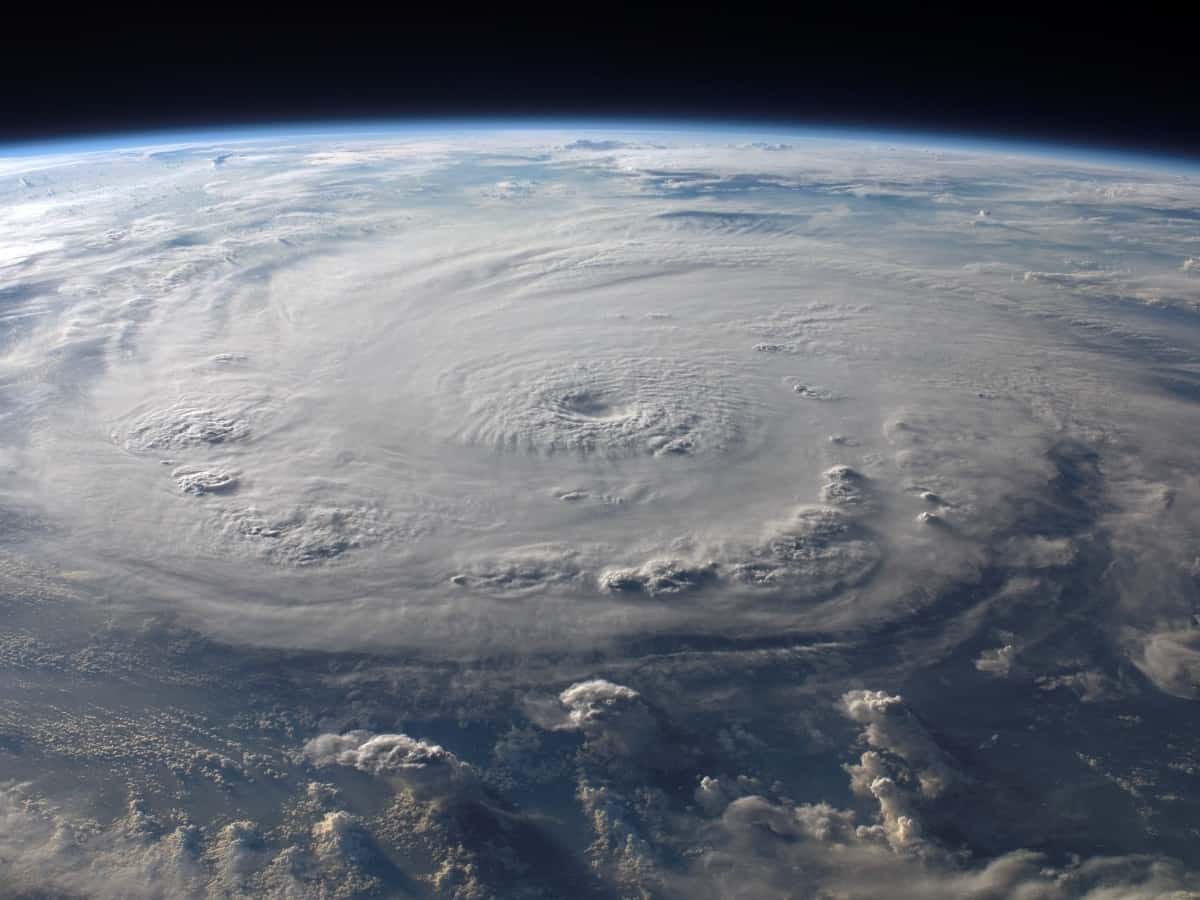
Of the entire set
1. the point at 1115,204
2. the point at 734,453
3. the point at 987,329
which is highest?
the point at 1115,204

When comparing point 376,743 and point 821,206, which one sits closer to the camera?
point 376,743

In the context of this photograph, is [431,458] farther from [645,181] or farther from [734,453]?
[645,181]

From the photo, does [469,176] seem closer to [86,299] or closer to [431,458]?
[86,299]

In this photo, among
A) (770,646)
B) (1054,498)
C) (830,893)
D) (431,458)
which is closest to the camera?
(830,893)

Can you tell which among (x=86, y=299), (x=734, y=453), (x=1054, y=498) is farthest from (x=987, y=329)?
(x=86, y=299)

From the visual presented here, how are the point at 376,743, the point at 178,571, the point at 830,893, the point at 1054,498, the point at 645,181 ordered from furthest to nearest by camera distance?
the point at 645,181 < the point at 1054,498 < the point at 178,571 < the point at 376,743 < the point at 830,893

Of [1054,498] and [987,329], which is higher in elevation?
[987,329]
